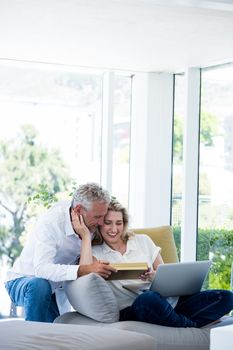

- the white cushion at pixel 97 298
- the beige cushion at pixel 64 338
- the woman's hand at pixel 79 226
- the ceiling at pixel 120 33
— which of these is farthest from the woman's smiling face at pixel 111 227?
the ceiling at pixel 120 33

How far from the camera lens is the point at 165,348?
174 inches

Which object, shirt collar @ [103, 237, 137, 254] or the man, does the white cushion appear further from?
shirt collar @ [103, 237, 137, 254]

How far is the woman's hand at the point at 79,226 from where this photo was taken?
4781 millimetres

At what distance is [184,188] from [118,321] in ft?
10.3

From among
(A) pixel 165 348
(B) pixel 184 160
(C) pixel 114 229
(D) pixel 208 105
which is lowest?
(A) pixel 165 348

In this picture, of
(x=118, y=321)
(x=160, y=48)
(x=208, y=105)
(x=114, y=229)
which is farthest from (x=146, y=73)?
(x=118, y=321)

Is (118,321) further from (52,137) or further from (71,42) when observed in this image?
(52,137)

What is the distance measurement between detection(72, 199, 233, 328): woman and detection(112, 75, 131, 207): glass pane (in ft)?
10.0

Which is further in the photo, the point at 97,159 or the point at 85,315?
the point at 97,159

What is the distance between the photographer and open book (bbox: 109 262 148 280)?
4562 mm

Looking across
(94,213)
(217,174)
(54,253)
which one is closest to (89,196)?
(94,213)

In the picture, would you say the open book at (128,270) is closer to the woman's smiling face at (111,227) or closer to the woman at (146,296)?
the woman at (146,296)

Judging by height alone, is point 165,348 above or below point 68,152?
below

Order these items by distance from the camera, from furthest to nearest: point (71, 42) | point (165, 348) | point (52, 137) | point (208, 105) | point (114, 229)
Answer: point (52, 137), point (208, 105), point (71, 42), point (114, 229), point (165, 348)
